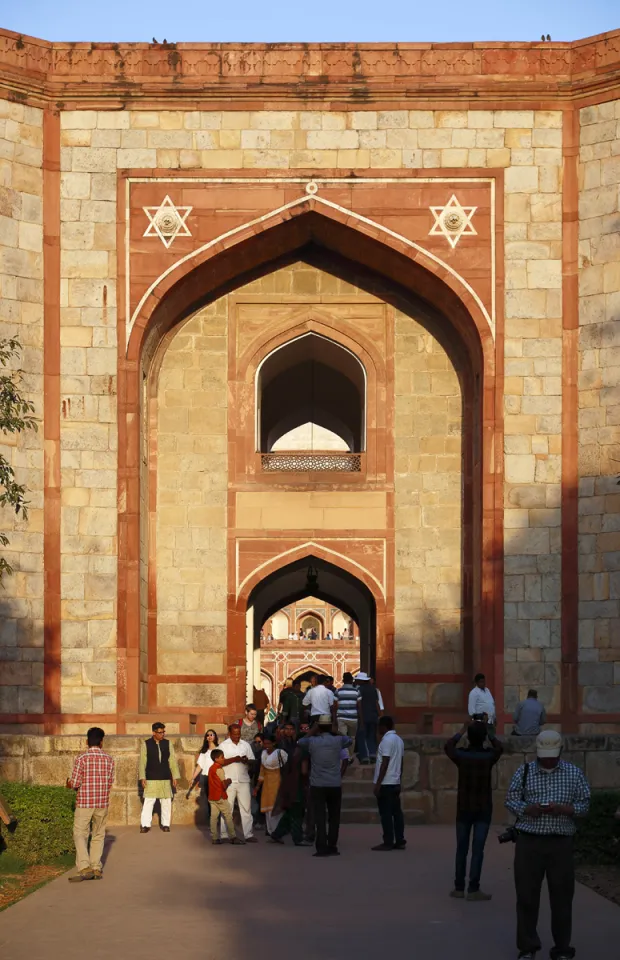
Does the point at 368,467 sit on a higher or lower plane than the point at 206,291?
lower

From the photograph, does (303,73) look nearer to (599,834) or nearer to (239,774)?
(239,774)

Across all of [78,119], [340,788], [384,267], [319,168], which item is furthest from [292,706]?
[78,119]

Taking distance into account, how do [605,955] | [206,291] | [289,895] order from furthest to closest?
[206,291], [289,895], [605,955]

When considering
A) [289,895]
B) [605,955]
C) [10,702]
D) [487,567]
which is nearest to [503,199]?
[487,567]

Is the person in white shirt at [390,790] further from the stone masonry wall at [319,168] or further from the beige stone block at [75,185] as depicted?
the beige stone block at [75,185]

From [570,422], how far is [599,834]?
6.55 metres

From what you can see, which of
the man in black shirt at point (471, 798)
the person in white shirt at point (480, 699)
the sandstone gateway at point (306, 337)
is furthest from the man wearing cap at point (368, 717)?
the man in black shirt at point (471, 798)

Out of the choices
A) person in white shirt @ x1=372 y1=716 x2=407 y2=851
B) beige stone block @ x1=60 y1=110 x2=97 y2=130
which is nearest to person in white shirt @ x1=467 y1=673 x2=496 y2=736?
person in white shirt @ x1=372 y1=716 x2=407 y2=851

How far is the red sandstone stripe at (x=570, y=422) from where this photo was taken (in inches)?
693

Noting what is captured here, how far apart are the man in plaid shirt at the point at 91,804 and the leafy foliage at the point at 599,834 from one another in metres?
3.60

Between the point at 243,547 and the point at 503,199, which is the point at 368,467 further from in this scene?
the point at 503,199

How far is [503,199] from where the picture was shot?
59.8 ft

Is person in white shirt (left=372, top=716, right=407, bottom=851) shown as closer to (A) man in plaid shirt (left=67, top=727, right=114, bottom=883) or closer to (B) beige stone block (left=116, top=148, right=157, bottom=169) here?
(A) man in plaid shirt (left=67, top=727, right=114, bottom=883)

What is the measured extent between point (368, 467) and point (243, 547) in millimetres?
1755
